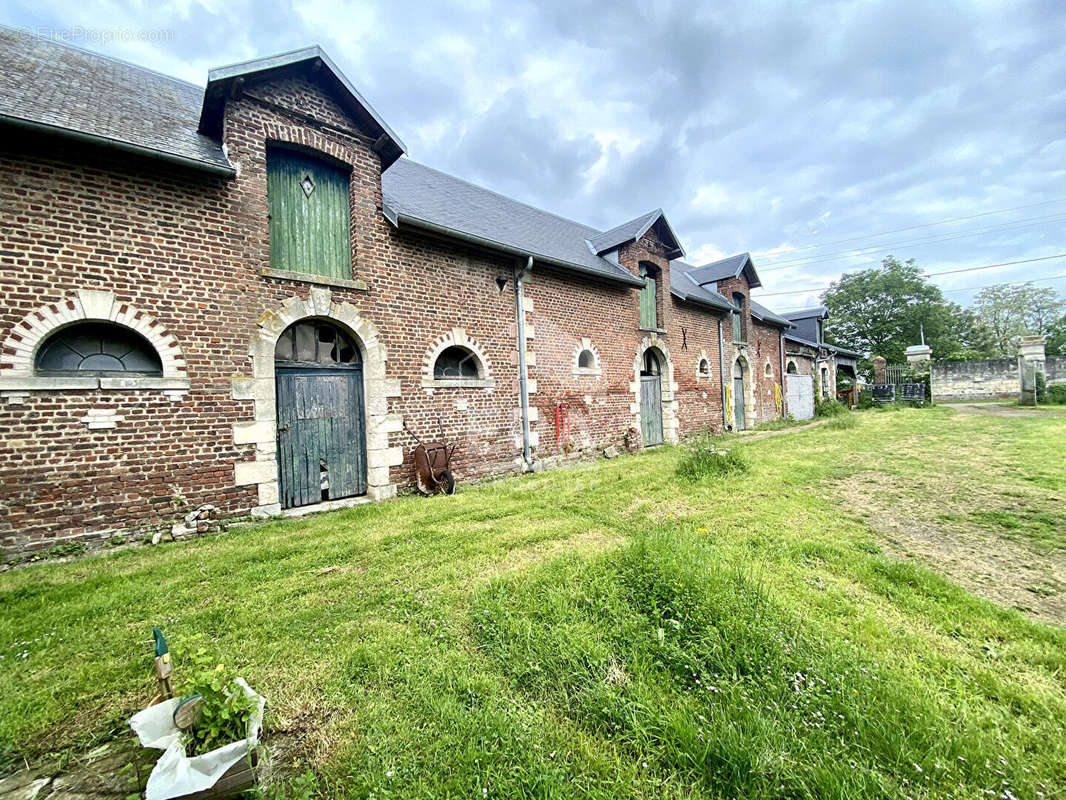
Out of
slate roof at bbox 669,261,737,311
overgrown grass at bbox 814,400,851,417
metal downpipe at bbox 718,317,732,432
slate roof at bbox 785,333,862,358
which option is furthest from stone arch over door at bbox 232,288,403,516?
overgrown grass at bbox 814,400,851,417

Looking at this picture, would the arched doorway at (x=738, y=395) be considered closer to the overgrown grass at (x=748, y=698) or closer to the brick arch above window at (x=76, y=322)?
the overgrown grass at (x=748, y=698)

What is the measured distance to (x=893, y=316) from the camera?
34062mm

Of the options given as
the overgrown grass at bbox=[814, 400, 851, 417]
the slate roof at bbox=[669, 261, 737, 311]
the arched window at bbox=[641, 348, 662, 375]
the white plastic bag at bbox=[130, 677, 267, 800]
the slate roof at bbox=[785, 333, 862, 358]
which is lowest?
the white plastic bag at bbox=[130, 677, 267, 800]

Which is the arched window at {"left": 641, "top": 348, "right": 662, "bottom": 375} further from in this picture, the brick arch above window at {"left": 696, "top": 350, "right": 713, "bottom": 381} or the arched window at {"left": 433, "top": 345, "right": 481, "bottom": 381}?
the arched window at {"left": 433, "top": 345, "right": 481, "bottom": 381}

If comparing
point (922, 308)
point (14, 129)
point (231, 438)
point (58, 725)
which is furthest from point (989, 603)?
Result: point (922, 308)

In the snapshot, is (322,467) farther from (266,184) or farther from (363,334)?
(266,184)

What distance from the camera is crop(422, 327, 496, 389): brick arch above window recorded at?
6.98m

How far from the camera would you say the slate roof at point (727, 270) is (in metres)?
15.3

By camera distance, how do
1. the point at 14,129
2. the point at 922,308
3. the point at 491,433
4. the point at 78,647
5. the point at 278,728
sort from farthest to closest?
the point at 922,308 → the point at 491,433 → the point at 14,129 → the point at 78,647 → the point at 278,728

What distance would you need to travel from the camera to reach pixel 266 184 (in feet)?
18.5

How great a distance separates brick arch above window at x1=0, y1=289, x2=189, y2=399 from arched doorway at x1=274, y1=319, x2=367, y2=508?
116 cm

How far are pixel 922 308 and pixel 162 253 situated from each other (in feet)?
152

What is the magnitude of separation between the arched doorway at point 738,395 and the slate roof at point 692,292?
2.37 meters

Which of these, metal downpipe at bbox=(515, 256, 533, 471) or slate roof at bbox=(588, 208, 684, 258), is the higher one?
slate roof at bbox=(588, 208, 684, 258)
